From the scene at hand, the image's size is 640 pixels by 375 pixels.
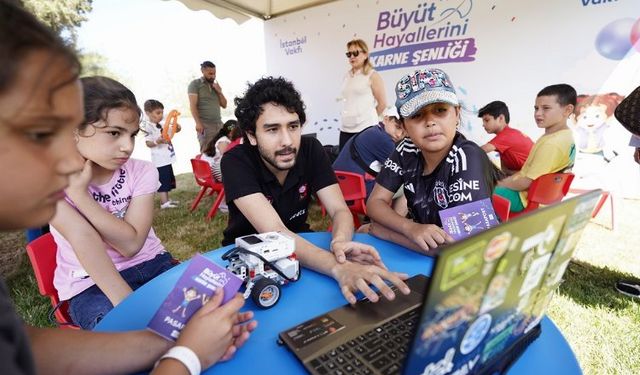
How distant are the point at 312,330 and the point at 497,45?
5.39 metres

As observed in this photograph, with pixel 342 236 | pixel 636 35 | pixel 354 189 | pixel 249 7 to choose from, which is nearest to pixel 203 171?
pixel 354 189

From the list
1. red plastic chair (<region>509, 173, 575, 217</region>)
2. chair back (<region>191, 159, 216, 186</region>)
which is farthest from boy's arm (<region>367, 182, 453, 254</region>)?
chair back (<region>191, 159, 216, 186</region>)

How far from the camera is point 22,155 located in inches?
17.3

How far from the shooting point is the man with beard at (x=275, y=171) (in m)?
1.51

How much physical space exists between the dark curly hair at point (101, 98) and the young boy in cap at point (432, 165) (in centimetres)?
123

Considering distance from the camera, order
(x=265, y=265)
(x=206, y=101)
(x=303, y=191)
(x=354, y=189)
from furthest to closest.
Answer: (x=206, y=101) → (x=354, y=189) → (x=303, y=191) → (x=265, y=265)

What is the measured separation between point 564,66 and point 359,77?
8.80 ft

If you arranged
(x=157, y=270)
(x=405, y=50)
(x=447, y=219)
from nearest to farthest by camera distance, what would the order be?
(x=447, y=219)
(x=157, y=270)
(x=405, y=50)

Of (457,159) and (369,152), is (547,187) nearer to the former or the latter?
(369,152)

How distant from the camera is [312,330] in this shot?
2.57 ft

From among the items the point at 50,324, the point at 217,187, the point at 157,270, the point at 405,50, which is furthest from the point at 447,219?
the point at 405,50

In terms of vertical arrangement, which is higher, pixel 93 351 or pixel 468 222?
pixel 468 222

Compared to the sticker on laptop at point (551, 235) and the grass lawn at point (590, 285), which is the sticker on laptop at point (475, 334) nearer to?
the sticker on laptop at point (551, 235)

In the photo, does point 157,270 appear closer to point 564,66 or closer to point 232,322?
point 232,322
